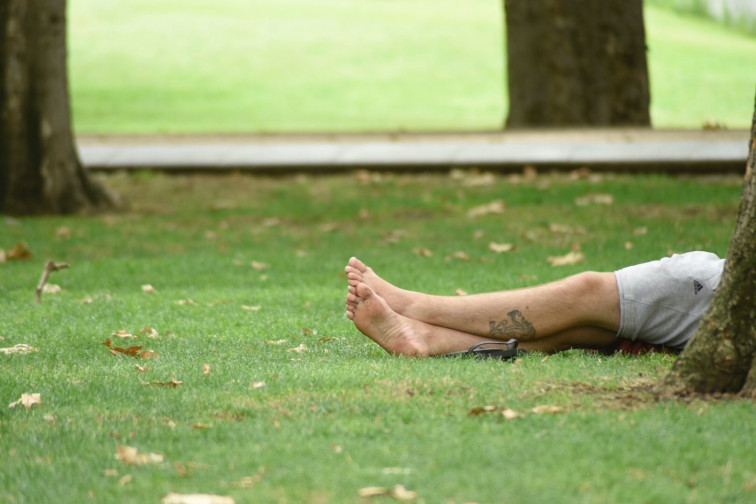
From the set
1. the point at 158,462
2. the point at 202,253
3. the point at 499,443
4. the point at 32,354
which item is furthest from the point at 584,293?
the point at 202,253

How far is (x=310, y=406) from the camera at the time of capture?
3.92m

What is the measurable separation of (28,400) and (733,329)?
102 inches

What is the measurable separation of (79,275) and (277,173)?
5.74 meters

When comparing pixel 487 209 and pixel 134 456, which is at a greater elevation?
pixel 134 456

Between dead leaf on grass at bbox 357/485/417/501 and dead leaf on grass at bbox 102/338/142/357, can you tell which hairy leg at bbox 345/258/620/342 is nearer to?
dead leaf on grass at bbox 102/338/142/357

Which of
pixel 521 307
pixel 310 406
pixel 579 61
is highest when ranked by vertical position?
pixel 579 61

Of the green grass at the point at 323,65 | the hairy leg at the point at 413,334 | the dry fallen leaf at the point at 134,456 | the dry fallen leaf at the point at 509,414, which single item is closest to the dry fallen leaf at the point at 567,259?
the hairy leg at the point at 413,334

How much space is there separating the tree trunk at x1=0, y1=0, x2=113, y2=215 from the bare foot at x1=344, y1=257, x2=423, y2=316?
695 centimetres

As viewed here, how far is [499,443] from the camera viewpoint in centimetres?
342

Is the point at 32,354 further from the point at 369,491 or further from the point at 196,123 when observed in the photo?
the point at 196,123

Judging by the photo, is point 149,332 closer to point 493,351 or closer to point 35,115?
point 493,351

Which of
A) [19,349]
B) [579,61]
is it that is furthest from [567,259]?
[579,61]

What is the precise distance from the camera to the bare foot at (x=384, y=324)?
4.64m

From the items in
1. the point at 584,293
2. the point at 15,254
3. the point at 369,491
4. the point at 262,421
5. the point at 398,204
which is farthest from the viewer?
the point at 398,204
